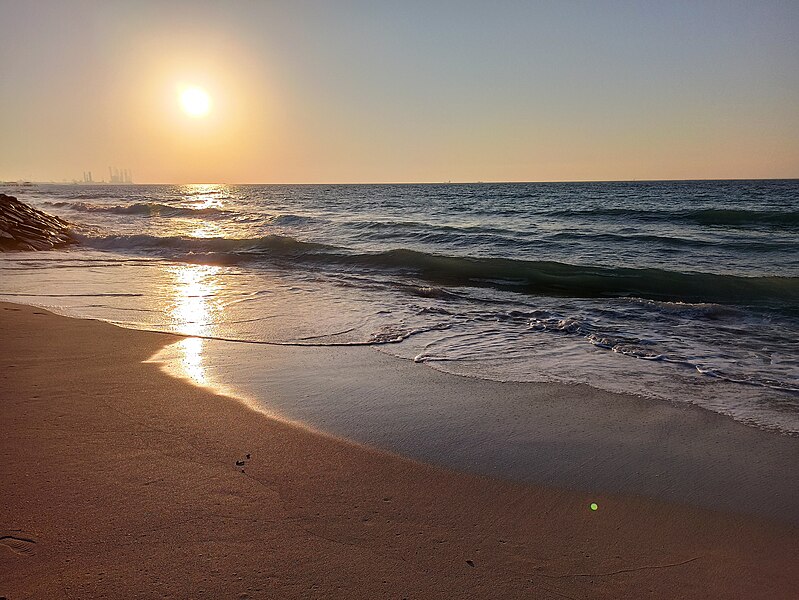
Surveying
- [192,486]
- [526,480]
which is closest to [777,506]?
[526,480]

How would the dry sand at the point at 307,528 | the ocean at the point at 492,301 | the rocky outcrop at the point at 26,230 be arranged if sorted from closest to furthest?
the dry sand at the point at 307,528
the ocean at the point at 492,301
the rocky outcrop at the point at 26,230

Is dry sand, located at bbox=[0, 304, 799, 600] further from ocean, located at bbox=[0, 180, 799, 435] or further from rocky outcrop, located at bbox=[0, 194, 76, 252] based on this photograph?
rocky outcrop, located at bbox=[0, 194, 76, 252]

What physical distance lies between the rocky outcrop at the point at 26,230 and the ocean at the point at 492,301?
0.94m

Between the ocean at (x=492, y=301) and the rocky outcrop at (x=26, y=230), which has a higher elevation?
the rocky outcrop at (x=26, y=230)

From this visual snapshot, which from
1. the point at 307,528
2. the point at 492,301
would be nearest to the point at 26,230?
the point at 492,301

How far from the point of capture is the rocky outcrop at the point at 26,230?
661 inches

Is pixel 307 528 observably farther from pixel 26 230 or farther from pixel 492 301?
pixel 26 230

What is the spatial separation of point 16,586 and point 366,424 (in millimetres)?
2258

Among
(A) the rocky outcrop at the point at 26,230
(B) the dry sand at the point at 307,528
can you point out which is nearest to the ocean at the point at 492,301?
(A) the rocky outcrop at the point at 26,230

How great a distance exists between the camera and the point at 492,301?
384 inches

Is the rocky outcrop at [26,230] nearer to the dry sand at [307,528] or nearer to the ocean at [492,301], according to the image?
the ocean at [492,301]

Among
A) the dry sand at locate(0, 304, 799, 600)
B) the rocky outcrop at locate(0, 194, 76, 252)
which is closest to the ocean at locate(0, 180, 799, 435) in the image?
the rocky outcrop at locate(0, 194, 76, 252)

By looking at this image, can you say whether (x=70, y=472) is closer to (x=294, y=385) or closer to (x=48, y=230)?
(x=294, y=385)

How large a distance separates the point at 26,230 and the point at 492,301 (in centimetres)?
1623
